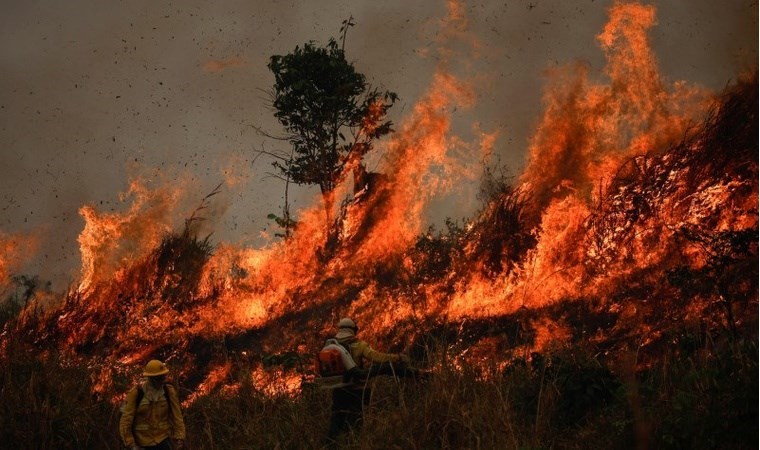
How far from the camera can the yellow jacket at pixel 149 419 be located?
27.7 feet

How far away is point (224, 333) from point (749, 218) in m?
11.7

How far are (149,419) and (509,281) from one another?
8810mm

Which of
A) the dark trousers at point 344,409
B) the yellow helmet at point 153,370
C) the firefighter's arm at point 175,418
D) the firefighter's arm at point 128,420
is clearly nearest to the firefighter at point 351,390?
the dark trousers at point 344,409

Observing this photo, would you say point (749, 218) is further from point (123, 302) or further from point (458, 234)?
point (123, 302)

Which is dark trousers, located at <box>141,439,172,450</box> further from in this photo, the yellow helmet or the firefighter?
the firefighter

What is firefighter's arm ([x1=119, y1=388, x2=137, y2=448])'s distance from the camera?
27.6ft

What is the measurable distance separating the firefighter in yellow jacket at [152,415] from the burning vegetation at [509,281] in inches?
86.3

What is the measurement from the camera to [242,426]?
10609 mm

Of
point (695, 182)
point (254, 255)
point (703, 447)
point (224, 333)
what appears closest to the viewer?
point (703, 447)

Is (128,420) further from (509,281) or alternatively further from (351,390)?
(509,281)

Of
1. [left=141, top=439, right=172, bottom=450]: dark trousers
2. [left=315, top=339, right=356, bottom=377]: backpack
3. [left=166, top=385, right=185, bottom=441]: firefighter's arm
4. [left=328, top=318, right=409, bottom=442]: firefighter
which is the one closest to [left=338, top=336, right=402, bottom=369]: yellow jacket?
[left=328, top=318, right=409, bottom=442]: firefighter

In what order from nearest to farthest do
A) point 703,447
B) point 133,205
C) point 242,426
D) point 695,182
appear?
1. point 703,447
2. point 242,426
3. point 695,182
4. point 133,205

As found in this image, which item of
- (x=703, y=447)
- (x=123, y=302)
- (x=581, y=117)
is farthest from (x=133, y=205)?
→ (x=703, y=447)

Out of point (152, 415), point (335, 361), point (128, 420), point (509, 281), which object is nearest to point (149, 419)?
point (152, 415)
